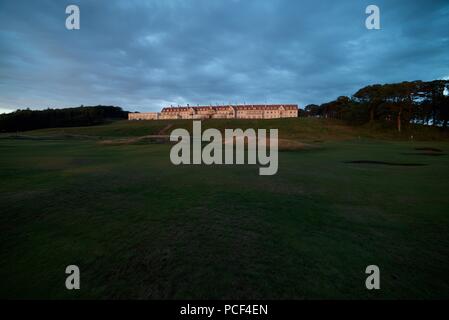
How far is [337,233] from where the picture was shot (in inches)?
261

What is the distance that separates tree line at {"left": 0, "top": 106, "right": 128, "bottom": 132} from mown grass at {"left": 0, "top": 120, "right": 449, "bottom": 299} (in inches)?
5275

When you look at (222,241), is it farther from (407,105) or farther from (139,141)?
(407,105)

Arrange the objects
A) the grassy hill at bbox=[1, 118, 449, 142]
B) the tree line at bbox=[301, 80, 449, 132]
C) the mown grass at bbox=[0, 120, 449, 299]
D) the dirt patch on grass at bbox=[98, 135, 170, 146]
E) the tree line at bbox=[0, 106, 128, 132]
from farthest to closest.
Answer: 1. the tree line at bbox=[0, 106, 128, 132]
2. the tree line at bbox=[301, 80, 449, 132]
3. the grassy hill at bbox=[1, 118, 449, 142]
4. the dirt patch on grass at bbox=[98, 135, 170, 146]
5. the mown grass at bbox=[0, 120, 449, 299]

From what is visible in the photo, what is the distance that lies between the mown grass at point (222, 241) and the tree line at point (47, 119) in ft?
440

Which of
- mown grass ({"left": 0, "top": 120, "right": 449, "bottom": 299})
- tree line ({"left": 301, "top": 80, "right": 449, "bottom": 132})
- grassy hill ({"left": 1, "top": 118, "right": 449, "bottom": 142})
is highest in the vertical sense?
tree line ({"left": 301, "top": 80, "right": 449, "bottom": 132})

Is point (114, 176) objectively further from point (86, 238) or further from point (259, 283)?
point (259, 283)

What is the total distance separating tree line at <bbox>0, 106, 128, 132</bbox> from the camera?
110 metres

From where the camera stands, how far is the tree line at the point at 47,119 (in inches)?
4331

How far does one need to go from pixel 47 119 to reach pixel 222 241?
15257 cm

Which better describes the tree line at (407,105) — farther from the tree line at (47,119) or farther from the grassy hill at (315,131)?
the tree line at (47,119)

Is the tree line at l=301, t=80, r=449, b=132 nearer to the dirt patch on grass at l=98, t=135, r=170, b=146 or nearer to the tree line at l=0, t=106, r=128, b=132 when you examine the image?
the dirt patch on grass at l=98, t=135, r=170, b=146

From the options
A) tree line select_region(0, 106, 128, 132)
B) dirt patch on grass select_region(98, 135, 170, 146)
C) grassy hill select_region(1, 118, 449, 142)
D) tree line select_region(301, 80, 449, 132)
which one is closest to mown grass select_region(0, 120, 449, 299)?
dirt patch on grass select_region(98, 135, 170, 146)
